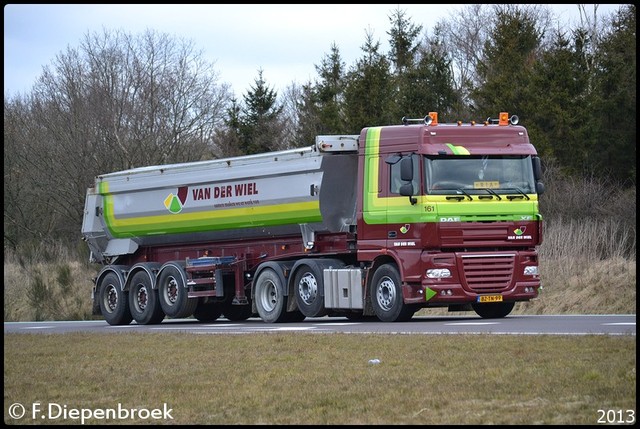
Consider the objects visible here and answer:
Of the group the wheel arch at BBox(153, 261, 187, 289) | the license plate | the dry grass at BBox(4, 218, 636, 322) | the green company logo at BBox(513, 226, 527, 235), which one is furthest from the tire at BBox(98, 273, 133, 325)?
the green company logo at BBox(513, 226, 527, 235)

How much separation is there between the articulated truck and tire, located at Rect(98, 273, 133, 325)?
602 mm

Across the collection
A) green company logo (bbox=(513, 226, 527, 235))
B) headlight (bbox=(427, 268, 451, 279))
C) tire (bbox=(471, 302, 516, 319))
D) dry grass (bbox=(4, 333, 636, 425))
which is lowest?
dry grass (bbox=(4, 333, 636, 425))

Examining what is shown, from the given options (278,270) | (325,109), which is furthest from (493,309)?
(325,109)

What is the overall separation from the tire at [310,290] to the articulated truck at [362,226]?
1.0 inches

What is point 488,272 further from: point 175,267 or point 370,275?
point 175,267

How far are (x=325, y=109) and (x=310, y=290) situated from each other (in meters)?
30.8

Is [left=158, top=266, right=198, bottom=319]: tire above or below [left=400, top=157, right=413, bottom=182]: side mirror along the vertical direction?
below

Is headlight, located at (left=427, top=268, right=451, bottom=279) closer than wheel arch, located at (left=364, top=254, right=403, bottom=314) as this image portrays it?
Yes

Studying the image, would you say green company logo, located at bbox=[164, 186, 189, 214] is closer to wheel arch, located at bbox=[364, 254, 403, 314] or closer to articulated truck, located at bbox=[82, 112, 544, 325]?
articulated truck, located at bbox=[82, 112, 544, 325]

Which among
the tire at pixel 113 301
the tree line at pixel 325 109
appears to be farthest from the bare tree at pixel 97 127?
the tire at pixel 113 301

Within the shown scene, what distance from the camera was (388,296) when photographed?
2314 centimetres

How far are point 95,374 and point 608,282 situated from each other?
15.4 metres

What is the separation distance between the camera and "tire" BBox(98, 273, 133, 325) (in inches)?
1121

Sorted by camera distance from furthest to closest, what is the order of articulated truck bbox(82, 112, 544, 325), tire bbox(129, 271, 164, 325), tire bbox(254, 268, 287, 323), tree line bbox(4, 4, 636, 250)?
1. tree line bbox(4, 4, 636, 250)
2. tire bbox(129, 271, 164, 325)
3. tire bbox(254, 268, 287, 323)
4. articulated truck bbox(82, 112, 544, 325)
